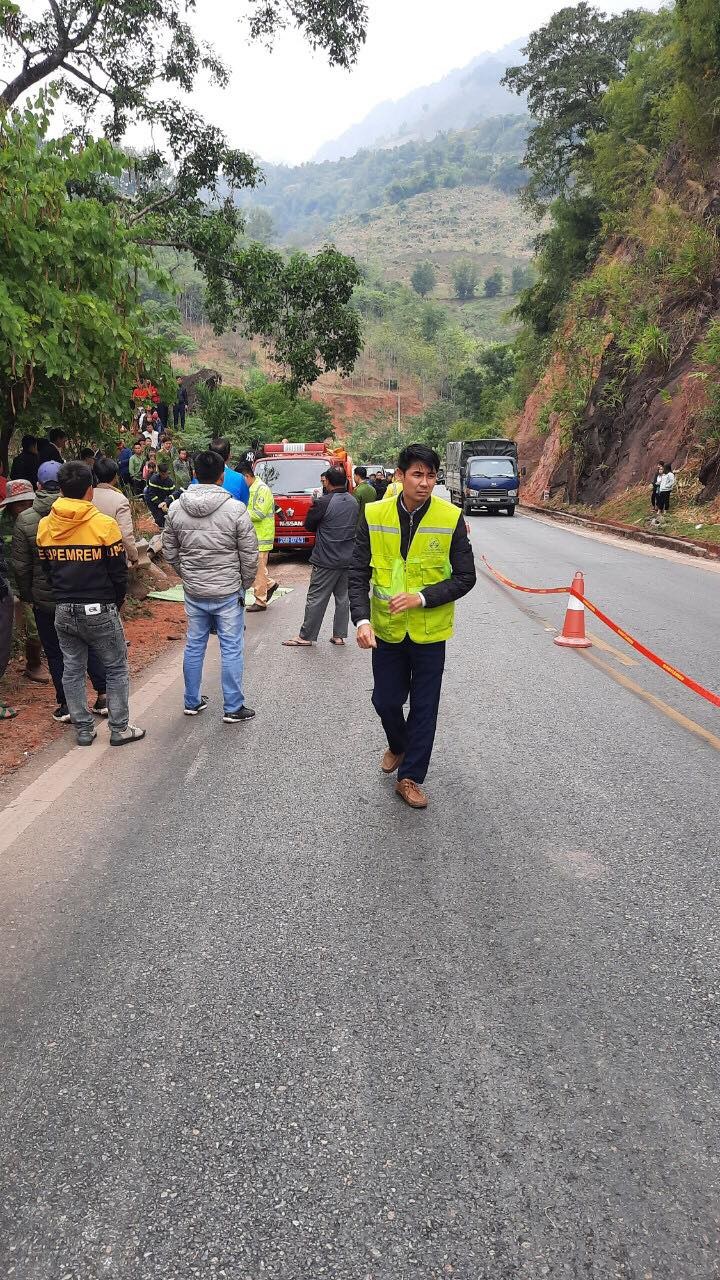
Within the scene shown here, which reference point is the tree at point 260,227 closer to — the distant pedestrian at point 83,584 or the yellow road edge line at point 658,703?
the yellow road edge line at point 658,703

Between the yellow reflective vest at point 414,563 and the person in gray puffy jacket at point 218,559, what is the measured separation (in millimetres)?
1991

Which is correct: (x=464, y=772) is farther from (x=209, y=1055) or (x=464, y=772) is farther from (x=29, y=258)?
(x=29, y=258)

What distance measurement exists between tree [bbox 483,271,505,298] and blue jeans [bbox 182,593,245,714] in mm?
160989

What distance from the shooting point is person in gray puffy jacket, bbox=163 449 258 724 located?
652cm

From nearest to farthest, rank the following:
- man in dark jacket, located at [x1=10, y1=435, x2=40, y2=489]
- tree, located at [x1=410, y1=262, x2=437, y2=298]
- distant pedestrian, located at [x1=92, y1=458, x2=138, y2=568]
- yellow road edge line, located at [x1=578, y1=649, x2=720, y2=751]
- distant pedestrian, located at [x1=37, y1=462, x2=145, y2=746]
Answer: distant pedestrian, located at [x1=37, y1=462, x2=145, y2=746], yellow road edge line, located at [x1=578, y1=649, x2=720, y2=751], distant pedestrian, located at [x1=92, y1=458, x2=138, y2=568], man in dark jacket, located at [x1=10, y1=435, x2=40, y2=489], tree, located at [x1=410, y1=262, x2=437, y2=298]

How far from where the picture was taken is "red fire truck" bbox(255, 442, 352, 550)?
15797 millimetres

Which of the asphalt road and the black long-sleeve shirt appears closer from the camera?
the asphalt road

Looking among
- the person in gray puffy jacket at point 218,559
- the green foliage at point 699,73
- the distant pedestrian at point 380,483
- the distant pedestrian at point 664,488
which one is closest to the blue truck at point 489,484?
the distant pedestrian at point 380,483

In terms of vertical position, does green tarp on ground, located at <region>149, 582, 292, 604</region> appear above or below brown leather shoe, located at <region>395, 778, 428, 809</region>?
below

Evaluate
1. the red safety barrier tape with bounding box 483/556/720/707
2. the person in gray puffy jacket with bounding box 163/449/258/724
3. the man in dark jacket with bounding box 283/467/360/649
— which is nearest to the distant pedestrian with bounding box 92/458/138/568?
the person in gray puffy jacket with bounding box 163/449/258/724

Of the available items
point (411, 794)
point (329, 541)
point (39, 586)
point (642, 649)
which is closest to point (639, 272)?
point (329, 541)

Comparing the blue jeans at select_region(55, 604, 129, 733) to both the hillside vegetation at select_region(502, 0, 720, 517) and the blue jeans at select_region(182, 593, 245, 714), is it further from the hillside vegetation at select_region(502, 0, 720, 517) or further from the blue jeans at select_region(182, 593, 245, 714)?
the hillside vegetation at select_region(502, 0, 720, 517)

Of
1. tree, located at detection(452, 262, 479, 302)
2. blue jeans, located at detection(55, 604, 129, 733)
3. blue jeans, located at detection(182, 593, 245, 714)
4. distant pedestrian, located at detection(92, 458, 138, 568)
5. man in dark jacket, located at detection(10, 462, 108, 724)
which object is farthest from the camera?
tree, located at detection(452, 262, 479, 302)

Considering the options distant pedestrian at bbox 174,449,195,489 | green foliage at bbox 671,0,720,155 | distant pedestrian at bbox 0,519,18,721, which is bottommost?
distant pedestrian at bbox 174,449,195,489
